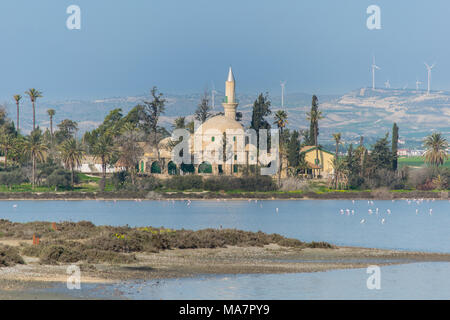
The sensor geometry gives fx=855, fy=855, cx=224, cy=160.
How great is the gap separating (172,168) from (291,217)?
43.2 meters

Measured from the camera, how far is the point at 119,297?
25.5 metres

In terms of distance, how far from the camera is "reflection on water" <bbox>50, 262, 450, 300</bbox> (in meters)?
26.7

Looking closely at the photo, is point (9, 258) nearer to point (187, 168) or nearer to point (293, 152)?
point (293, 152)

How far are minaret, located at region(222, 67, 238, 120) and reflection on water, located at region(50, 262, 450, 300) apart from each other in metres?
94.8

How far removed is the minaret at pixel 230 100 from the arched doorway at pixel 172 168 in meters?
14.8

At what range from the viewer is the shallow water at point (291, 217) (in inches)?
2138

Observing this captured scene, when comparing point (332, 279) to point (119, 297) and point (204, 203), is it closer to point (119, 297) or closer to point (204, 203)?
point (119, 297)

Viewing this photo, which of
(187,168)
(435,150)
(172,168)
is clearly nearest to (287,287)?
(187,168)

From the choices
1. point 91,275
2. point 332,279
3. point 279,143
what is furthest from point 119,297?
point 279,143

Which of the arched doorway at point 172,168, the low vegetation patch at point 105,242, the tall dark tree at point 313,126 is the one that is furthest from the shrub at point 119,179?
the low vegetation patch at point 105,242

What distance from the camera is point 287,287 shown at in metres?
28.8

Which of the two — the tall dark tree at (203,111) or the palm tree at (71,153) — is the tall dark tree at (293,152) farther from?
the tall dark tree at (203,111)

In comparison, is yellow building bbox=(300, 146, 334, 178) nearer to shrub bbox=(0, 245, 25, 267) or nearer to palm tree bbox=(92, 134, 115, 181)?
palm tree bbox=(92, 134, 115, 181)

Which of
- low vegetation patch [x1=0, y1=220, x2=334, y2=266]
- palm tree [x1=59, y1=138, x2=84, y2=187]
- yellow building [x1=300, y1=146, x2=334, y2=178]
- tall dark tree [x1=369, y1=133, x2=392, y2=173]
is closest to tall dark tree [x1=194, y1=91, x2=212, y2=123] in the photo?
yellow building [x1=300, y1=146, x2=334, y2=178]
